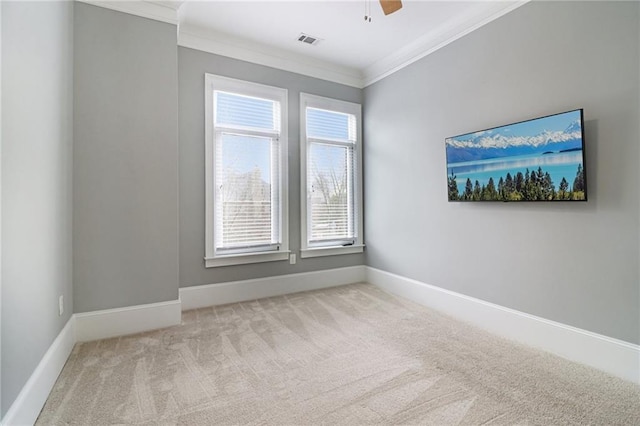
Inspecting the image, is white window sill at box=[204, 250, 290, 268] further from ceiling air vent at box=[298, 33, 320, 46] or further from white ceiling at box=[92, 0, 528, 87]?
ceiling air vent at box=[298, 33, 320, 46]

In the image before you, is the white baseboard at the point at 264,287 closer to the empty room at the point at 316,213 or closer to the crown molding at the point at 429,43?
the empty room at the point at 316,213

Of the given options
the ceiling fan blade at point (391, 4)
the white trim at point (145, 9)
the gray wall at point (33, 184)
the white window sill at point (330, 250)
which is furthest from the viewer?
the white window sill at point (330, 250)

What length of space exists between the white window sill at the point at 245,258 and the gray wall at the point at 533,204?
1.48m

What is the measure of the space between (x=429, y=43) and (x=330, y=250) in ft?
8.84

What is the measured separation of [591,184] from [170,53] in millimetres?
3609

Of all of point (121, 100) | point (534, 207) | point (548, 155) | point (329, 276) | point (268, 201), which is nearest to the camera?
point (548, 155)

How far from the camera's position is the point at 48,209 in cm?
190

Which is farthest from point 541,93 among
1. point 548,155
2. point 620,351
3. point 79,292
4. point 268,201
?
point 79,292

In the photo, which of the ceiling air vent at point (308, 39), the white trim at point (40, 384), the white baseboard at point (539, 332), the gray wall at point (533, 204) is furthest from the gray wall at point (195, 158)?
the white baseboard at point (539, 332)

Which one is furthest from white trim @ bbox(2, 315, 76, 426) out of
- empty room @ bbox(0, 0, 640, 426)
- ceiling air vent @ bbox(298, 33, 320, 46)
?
ceiling air vent @ bbox(298, 33, 320, 46)

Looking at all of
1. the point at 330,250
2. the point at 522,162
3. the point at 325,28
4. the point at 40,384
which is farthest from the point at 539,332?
the point at 325,28

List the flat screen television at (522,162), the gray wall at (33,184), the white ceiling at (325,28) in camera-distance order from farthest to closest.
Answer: the white ceiling at (325,28) < the flat screen television at (522,162) < the gray wall at (33,184)

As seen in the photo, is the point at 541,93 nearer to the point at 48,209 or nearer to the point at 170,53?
the point at 170,53

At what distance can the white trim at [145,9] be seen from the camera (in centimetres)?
260
